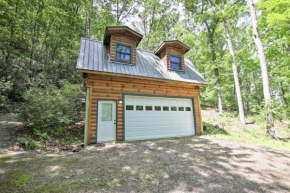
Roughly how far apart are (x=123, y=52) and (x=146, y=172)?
18.8ft

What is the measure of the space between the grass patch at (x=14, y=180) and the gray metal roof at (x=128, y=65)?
3646 millimetres

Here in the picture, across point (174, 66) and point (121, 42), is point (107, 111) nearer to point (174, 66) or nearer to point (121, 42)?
point (121, 42)

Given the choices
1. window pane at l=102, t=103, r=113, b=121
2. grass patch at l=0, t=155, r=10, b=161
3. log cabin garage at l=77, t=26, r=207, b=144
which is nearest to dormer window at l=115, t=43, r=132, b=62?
log cabin garage at l=77, t=26, r=207, b=144

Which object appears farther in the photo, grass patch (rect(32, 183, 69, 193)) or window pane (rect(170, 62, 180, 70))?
window pane (rect(170, 62, 180, 70))

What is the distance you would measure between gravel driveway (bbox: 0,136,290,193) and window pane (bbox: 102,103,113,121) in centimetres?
170

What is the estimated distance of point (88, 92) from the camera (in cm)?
550

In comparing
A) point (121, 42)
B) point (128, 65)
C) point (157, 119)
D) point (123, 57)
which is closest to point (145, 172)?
point (157, 119)

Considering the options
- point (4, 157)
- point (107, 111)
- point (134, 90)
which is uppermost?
point (134, 90)

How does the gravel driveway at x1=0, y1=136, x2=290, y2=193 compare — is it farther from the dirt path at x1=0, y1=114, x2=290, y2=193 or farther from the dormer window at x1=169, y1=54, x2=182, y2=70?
the dormer window at x1=169, y1=54, x2=182, y2=70

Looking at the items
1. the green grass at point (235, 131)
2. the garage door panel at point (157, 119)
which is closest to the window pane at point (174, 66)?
the garage door panel at point (157, 119)

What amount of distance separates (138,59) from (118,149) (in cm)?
494

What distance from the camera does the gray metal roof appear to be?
578 centimetres

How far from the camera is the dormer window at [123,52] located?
674 cm

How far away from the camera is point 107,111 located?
19.1 ft
